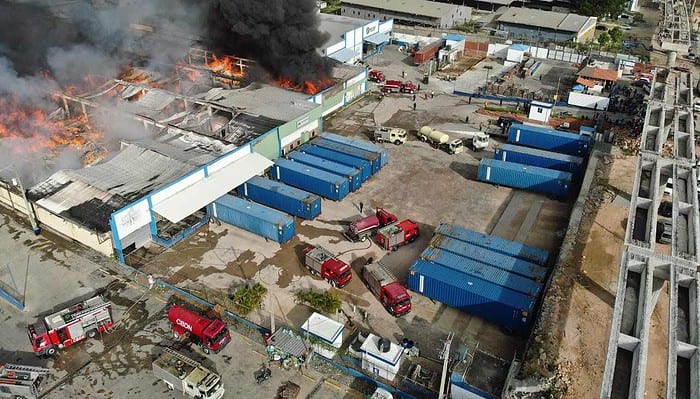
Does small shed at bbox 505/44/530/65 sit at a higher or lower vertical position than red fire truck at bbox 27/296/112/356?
higher

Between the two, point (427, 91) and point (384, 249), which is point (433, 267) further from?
point (427, 91)

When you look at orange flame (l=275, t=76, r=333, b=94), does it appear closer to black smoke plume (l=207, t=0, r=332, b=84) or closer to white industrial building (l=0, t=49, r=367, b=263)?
black smoke plume (l=207, t=0, r=332, b=84)

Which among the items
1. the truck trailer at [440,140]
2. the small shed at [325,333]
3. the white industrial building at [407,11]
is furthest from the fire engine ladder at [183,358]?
the white industrial building at [407,11]

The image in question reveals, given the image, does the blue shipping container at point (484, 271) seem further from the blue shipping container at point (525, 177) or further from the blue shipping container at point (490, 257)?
the blue shipping container at point (525, 177)

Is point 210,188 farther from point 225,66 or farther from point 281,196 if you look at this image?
point 225,66

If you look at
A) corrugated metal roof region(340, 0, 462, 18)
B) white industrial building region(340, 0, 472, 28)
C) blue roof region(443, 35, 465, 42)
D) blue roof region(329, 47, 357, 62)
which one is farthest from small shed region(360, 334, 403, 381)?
corrugated metal roof region(340, 0, 462, 18)

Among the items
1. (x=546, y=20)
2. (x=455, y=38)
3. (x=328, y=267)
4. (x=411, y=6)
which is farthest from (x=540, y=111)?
(x=411, y=6)
